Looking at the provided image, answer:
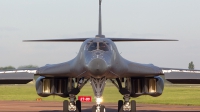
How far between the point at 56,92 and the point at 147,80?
153 inches

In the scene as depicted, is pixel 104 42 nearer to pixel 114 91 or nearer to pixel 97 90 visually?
pixel 97 90

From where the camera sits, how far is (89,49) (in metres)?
15.7

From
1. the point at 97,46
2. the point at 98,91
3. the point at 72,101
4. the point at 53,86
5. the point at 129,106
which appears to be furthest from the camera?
the point at 53,86

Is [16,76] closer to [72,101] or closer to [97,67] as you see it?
[72,101]

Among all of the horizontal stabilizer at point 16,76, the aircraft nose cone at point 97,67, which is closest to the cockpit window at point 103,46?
the aircraft nose cone at point 97,67

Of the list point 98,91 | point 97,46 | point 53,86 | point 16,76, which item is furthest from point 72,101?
point 97,46

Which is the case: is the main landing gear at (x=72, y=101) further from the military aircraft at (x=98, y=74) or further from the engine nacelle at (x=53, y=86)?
the engine nacelle at (x=53, y=86)

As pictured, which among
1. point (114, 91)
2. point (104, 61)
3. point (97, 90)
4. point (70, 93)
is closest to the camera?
point (104, 61)

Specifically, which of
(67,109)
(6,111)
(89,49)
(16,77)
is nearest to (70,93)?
(67,109)

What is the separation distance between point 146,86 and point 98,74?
547cm

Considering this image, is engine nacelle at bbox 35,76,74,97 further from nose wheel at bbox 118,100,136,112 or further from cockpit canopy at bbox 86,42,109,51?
Answer: cockpit canopy at bbox 86,42,109,51

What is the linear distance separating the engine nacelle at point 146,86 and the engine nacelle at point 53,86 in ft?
8.92

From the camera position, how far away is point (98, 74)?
14.7 m

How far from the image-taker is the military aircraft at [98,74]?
50.0ft
